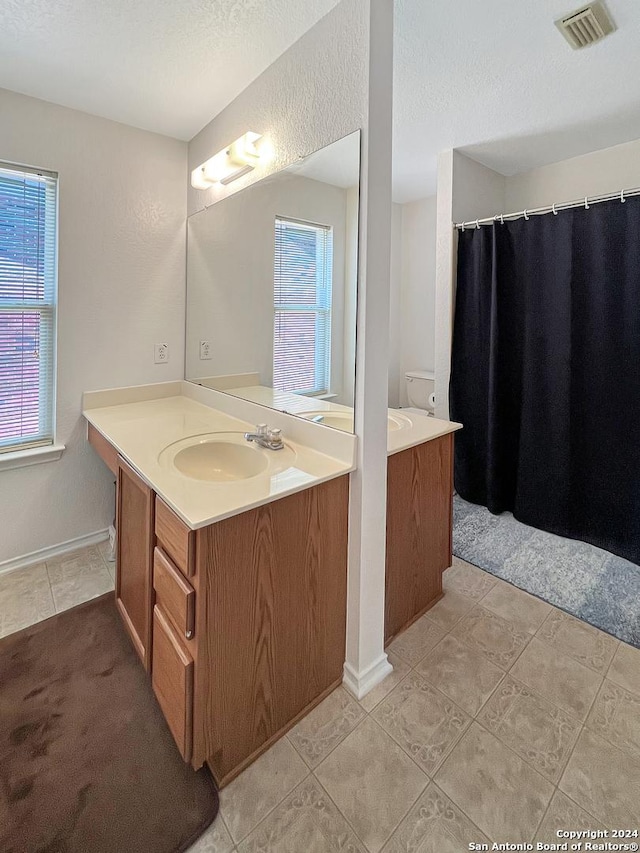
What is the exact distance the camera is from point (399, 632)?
1724 millimetres

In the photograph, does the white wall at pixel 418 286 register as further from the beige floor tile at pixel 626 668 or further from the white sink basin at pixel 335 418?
the beige floor tile at pixel 626 668

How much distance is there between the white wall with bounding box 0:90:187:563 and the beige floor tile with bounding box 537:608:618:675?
7.52 feet

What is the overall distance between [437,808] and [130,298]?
8.07ft

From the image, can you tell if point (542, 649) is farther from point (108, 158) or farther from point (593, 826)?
point (108, 158)

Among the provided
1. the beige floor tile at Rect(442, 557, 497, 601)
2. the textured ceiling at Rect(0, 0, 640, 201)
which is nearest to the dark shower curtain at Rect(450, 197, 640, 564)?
the textured ceiling at Rect(0, 0, 640, 201)

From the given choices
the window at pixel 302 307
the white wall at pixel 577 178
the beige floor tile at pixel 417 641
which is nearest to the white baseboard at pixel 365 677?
the beige floor tile at pixel 417 641

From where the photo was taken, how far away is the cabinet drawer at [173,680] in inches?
42.4

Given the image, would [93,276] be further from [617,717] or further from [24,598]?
[617,717]

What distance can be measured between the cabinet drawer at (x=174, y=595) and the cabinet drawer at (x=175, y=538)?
0.10 feet

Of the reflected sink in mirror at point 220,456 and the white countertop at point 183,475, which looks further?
the reflected sink in mirror at point 220,456

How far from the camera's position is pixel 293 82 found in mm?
1528

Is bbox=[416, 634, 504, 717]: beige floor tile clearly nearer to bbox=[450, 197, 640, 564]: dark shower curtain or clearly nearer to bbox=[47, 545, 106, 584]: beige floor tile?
bbox=[450, 197, 640, 564]: dark shower curtain

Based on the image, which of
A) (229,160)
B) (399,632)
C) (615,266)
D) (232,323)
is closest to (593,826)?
(399,632)

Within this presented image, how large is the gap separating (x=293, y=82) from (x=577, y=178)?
210 cm
